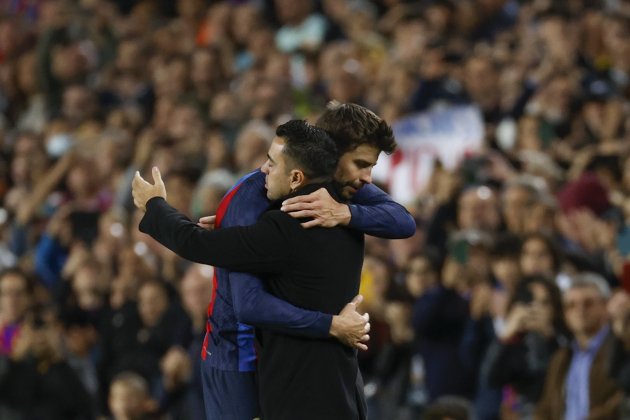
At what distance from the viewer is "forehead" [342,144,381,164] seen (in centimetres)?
466

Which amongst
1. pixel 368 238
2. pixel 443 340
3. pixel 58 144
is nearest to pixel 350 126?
pixel 443 340

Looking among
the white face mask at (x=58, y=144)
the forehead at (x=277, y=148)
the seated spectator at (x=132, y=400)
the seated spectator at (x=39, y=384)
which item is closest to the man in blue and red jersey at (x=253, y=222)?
the forehead at (x=277, y=148)

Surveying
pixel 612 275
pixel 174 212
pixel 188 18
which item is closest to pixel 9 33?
pixel 188 18

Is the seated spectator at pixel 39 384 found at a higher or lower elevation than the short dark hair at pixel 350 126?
lower

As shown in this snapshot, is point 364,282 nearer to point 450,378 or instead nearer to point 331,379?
point 450,378

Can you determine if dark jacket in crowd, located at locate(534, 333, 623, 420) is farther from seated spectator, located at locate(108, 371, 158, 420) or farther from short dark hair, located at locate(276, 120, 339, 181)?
short dark hair, located at locate(276, 120, 339, 181)

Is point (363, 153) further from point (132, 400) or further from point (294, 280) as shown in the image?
point (132, 400)

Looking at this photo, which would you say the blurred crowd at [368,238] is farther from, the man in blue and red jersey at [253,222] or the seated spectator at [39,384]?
the man in blue and red jersey at [253,222]

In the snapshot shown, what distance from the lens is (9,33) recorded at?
1204 centimetres

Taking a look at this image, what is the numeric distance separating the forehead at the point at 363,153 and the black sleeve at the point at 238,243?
37 cm

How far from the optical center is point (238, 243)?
14.4ft

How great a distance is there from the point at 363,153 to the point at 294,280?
0.50 m

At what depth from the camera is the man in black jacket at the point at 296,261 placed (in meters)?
4.39

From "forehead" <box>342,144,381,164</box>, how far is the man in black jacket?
131mm
